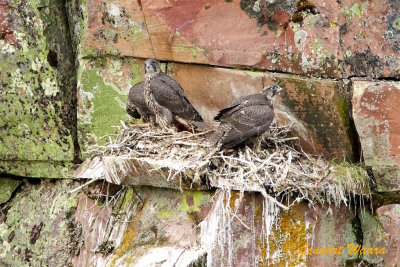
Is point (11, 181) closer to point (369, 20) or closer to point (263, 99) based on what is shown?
point (263, 99)

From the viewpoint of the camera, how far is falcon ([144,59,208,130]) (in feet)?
22.3

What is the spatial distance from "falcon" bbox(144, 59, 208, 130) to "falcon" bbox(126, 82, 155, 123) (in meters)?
0.08

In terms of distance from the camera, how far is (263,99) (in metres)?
6.35

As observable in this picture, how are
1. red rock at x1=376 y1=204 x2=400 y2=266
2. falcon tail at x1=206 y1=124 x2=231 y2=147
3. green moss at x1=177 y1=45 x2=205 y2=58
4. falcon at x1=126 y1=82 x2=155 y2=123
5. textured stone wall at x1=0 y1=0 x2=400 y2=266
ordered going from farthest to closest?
falcon at x1=126 y1=82 x2=155 y2=123, green moss at x1=177 y1=45 x2=205 y2=58, falcon tail at x1=206 y1=124 x2=231 y2=147, textured stone wall at x1=0 y1=0 x2=400 y2=266, red rock at x1=376 y1=204 x2=400 y2=266

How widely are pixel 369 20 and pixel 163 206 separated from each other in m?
2.24

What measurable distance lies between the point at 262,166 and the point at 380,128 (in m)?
0.99

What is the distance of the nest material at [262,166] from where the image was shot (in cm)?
570

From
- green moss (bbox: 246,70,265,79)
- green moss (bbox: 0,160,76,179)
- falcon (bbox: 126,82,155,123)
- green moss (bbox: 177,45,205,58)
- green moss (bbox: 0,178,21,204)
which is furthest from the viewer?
green moss (bbox: 0,178,21,204)

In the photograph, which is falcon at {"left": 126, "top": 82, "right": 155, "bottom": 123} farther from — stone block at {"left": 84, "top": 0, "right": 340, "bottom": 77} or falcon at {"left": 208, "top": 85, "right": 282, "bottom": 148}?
falcon at {"left": 208, "top": 85, "right": 282, "bottom": 148}

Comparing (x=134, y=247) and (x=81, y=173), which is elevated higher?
(x=81, y=173)

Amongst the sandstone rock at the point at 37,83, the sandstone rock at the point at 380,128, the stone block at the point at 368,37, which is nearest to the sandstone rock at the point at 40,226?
the sandstone rock at the point at 37,83

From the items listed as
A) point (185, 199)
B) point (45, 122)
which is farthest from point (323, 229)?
point (45, 122)

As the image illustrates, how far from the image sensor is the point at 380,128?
6.04 m

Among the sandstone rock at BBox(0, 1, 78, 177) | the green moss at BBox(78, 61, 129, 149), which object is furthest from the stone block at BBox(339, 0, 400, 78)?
the sandstone rock at BBox(0, 1, 78, 177)
